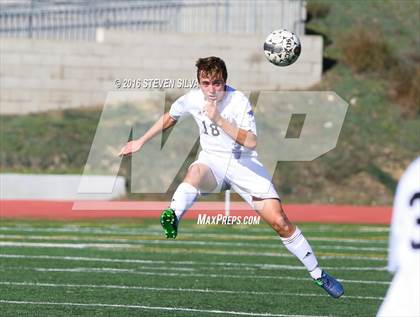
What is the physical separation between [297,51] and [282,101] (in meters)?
16.3

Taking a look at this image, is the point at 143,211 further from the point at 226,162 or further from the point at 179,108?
the point at 226,162

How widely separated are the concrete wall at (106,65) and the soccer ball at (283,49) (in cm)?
1514

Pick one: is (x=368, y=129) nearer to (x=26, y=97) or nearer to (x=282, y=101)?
(x=282, y=101)

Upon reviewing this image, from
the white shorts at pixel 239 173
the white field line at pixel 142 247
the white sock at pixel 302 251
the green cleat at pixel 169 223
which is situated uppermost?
the white shorts at pixel 239 173

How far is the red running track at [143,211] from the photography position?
19.6m

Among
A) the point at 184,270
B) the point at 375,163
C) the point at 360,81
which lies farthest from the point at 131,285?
the point at 360,81

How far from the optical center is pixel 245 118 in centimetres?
953

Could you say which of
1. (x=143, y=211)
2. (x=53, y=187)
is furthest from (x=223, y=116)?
(x=53, y=187)

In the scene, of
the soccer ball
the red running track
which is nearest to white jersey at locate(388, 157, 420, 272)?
the soccer ball

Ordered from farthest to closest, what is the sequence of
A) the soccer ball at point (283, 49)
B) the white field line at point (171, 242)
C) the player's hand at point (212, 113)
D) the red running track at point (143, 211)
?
the red running track at point (143, 211)
the white field line at point (171, 242)
the soccer ball at point (283, 49)
the player's hand at point (212, 113)

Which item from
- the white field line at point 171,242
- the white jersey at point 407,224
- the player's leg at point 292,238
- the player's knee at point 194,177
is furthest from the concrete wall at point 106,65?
the white jersey at point 407,224

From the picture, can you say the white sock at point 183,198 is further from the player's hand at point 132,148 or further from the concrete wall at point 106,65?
the concrete wall at point 106,65

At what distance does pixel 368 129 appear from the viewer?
2689 centimetres

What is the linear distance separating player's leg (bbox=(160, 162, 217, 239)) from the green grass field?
714 mm
